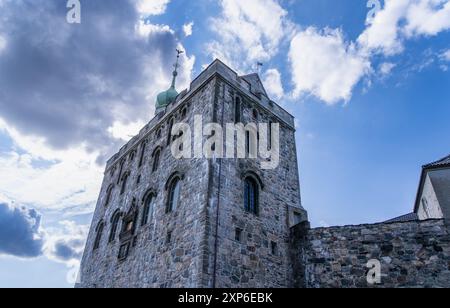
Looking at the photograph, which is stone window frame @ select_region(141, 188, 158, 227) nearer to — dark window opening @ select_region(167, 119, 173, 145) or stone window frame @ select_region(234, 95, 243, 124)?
dark window opening @ select_region(167, 119, 173, 145)

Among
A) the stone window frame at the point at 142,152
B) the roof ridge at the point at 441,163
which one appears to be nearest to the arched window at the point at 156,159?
the stone window frame at the point at 142,152

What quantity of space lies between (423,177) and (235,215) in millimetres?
9530

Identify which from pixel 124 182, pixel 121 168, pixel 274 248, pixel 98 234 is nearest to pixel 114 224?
pixel 98 234

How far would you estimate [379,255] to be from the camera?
11070mm

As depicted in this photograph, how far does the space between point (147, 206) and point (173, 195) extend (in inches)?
88.9

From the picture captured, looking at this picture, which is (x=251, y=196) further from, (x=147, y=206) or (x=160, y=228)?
(x=147, y=206)

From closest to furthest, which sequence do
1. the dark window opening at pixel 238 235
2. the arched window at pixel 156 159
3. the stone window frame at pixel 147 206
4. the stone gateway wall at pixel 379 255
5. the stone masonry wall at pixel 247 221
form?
the stone gateway wall at pixel 379 255, the stone masonry wall at pixel 247 221, the dark window opening at pixel 238 235, the stone window frame at pixel 147 206, the arched window at pixel 156 159

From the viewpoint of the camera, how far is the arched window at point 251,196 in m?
12.9

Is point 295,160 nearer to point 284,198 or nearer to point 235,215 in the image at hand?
point 284,198

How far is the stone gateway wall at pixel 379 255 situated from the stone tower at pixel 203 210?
1176 mm

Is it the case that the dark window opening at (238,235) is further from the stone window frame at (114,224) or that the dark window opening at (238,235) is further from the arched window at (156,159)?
the stone window frame at (114,224)

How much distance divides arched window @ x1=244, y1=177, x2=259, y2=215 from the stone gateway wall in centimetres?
237

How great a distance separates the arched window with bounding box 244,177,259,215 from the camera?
12.9 metres

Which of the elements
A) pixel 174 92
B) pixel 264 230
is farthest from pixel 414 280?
pixel 174 92
